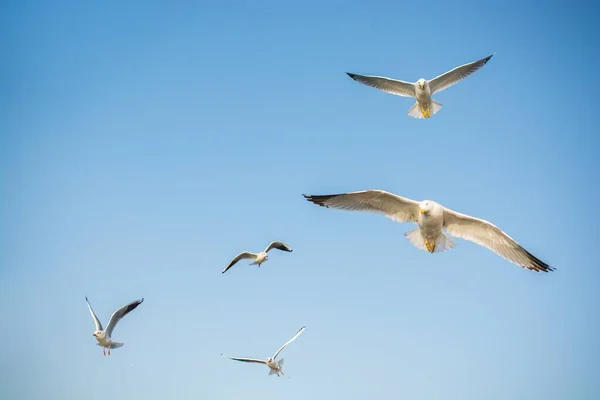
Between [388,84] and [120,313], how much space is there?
8372 mm

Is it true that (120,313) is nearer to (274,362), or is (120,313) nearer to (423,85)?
(274,362)

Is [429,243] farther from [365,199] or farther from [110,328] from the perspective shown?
[110,328]

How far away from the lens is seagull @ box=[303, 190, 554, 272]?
11.7 meters

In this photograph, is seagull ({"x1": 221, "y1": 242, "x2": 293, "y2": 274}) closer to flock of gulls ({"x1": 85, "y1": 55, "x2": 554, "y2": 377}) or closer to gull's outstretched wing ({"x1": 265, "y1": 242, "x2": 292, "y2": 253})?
gull's outstretched wing ({"x1": 265, "y1": 242, "x2": 292, "y2": 253})

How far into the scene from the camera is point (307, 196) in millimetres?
12008

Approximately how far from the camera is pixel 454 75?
57.6 feet

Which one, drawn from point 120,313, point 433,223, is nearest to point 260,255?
point 120,313

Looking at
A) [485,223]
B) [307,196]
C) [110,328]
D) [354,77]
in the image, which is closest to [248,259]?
[110,328]

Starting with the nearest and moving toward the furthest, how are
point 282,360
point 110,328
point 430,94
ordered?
point 110,328 < point 430,94 < point 282,360

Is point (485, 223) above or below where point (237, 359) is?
above

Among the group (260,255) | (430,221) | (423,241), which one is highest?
(430,221)

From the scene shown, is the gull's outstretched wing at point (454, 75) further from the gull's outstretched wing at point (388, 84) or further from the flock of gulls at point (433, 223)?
the flock of gulls at point (433, 223)

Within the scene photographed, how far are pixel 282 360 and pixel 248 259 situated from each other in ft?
10.5

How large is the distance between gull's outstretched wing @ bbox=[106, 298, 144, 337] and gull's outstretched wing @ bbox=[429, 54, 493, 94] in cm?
866
